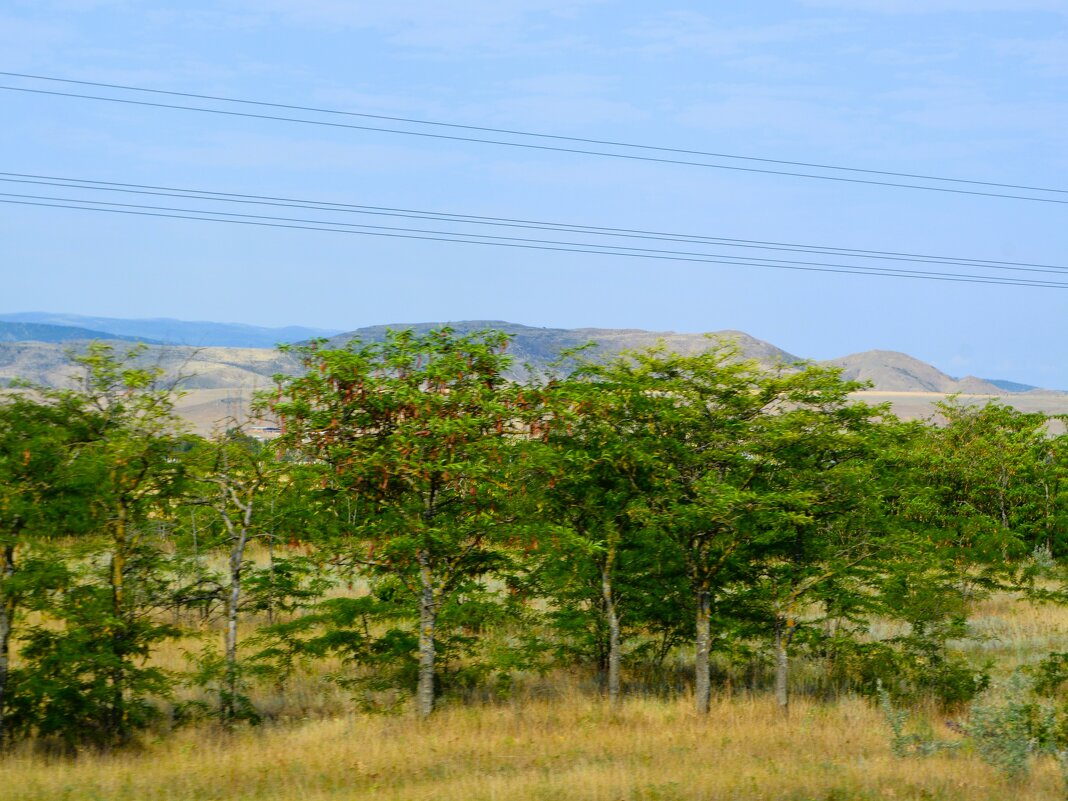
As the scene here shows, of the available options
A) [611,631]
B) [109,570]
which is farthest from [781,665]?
[109,570]

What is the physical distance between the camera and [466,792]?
12.2 metres

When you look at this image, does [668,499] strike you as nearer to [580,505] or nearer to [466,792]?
[580,505]

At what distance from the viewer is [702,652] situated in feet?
62.6

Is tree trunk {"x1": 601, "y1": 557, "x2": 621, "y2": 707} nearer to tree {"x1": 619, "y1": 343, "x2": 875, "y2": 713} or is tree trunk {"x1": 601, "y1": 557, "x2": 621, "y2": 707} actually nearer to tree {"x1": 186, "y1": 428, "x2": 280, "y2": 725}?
tree {"x1": 619, "y1": 343, "x2": 875, "y2": 713}

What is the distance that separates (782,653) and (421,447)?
822cm

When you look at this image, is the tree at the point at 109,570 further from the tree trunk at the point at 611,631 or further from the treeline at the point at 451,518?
the tree trunk at the point at 611,631

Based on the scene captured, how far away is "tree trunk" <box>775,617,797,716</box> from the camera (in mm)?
19594

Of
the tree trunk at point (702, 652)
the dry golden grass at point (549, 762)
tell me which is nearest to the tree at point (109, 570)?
the dry golden grass at point (549, 762)

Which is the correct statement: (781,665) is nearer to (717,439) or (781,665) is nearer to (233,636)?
(717,439)

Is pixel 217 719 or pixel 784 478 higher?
pixel 784 478

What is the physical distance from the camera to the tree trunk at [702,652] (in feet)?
62.3

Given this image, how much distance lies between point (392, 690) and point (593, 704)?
4.05 m

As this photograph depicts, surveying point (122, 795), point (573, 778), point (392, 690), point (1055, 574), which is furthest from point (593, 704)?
point (1055, 574)

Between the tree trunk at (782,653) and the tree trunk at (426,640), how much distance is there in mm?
6705
